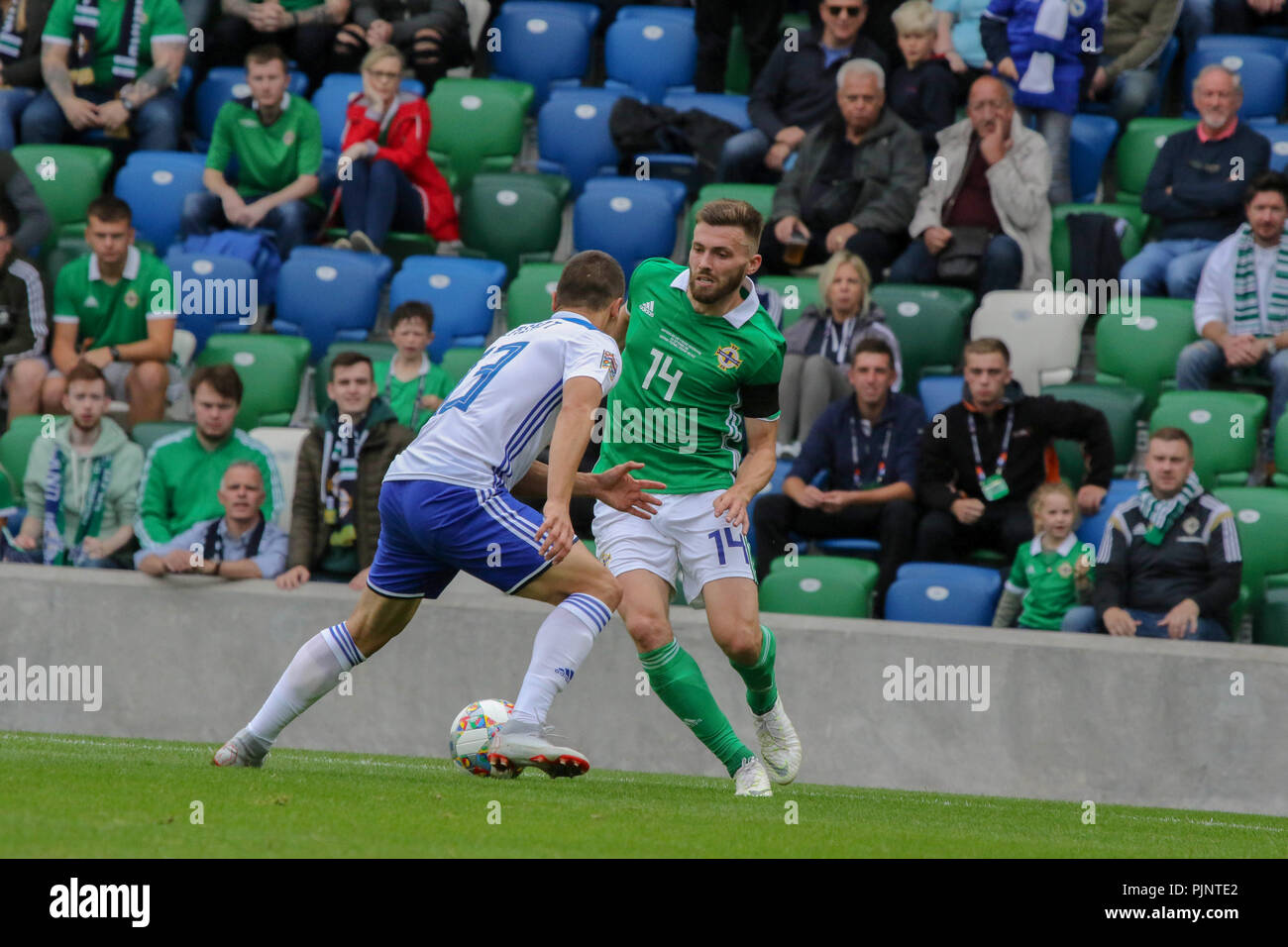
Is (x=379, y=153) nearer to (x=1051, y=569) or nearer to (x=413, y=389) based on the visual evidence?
(x=413, y=389)

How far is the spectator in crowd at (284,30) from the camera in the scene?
13391 millimetres

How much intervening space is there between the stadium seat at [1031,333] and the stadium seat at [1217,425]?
909 millimetres

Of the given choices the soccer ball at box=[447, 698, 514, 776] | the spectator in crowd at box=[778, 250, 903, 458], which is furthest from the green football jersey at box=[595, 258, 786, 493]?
the spectator in crowd at box=[778, 250, 903, 458]

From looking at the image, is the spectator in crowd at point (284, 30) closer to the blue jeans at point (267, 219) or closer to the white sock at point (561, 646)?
the blue jeans at point (267, 219)

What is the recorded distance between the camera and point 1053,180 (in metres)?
12.0

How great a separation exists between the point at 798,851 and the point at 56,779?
8.22ft

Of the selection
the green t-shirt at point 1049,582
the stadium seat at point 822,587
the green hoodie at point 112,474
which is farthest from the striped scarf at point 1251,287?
the green hoodie at point 112,474

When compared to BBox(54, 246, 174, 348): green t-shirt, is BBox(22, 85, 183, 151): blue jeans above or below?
above

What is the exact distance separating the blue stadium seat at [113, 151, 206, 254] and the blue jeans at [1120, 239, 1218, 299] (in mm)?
6321

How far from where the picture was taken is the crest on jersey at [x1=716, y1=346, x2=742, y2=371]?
23.2 ft

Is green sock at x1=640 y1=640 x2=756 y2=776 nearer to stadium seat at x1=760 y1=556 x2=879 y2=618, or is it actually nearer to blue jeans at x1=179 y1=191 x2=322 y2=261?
stadium seat at x1=760 y1=556 x2=879 y2=618
